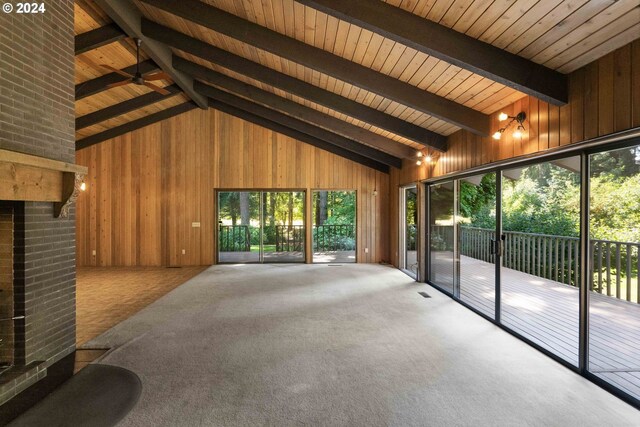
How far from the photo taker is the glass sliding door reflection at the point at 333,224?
28.1 ft

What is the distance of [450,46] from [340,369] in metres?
2.88

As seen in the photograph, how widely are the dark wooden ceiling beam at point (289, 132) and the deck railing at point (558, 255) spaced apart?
295 centimetres

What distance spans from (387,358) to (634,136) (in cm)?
256

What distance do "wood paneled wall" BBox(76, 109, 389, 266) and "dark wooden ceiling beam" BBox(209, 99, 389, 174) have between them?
0.14m

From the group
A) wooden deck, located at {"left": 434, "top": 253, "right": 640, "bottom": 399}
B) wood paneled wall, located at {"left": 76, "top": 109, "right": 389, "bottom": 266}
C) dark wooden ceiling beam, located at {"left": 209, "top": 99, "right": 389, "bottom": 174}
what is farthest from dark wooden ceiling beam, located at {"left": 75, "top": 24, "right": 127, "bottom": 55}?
wooden deck, located at {"left": 434, "top": 253, "right": 640, "bottom": 399}

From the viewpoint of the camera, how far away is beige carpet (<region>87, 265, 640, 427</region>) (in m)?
2.15

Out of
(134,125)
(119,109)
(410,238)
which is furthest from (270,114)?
(410,238)

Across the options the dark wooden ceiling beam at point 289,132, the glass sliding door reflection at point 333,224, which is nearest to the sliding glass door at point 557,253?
the dark wooden ceiling beam at point 289,132

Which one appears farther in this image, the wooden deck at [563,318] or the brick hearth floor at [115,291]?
the brick hearth floor at [115,291]

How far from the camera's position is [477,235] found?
5953 millimetres

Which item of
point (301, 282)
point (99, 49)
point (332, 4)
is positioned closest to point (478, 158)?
point (332, 4)

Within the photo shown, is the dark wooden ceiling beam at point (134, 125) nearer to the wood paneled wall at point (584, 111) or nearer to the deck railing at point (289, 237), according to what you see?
the deck railing at point (289, 237)

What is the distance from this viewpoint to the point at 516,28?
7.93 feet

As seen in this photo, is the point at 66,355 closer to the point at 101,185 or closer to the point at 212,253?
the point at 212,253
